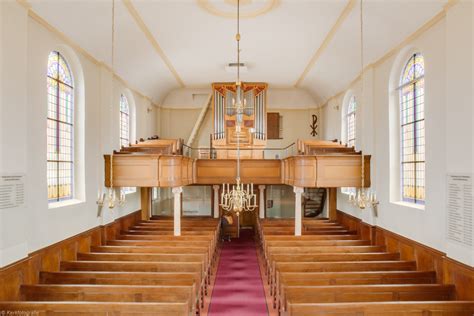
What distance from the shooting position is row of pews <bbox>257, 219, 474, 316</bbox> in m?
5.64

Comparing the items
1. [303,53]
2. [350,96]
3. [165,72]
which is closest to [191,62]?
[165,72]

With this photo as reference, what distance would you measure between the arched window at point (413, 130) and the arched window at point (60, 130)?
365 inches

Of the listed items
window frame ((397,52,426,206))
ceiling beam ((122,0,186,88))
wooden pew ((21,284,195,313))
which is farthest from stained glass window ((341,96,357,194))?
wooden pew ((21,284,195,313))

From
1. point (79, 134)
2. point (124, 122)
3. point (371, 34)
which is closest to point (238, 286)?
point (79, 134)

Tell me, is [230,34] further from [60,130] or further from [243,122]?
[243,122]

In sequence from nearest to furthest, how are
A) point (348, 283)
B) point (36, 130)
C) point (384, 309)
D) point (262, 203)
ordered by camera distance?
point (384, 309)
point (348, 283)
point (36, 130)
point (262, 203)

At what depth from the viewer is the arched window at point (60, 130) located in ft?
29.8

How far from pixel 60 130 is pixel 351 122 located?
10.7 metres

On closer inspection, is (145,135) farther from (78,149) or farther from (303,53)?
(303,53)

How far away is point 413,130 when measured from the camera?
381 inches

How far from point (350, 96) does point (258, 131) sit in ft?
13.9

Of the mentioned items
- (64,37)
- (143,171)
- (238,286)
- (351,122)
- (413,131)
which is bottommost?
(238,286)

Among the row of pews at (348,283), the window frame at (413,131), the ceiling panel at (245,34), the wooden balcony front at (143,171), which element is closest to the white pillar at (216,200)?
the ceiling panel at (245,34)

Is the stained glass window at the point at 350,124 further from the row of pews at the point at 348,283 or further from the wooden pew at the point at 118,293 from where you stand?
the wooden pew at the point at 118,293
